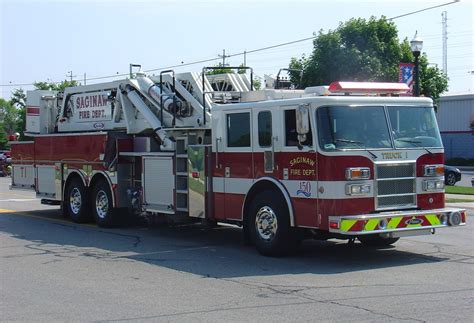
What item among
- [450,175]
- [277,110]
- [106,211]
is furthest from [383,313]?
[450,175]

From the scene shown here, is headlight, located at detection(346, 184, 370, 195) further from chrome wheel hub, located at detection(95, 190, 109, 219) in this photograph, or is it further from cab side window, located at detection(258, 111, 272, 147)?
chrome wheel hub, located at detection(95, 190, 109, 219)

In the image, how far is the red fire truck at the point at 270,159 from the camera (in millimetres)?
9781

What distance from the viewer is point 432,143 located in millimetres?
10664

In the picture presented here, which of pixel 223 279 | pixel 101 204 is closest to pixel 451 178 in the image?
pixel 101 204

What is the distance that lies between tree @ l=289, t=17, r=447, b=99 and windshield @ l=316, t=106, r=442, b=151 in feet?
52.6

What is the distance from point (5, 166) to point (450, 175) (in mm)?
27429

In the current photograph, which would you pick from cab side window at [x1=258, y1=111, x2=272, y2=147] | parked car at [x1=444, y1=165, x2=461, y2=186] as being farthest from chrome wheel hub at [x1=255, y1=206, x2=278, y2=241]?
parked car at [x1=444, y1=165, x2=461, y2=186]

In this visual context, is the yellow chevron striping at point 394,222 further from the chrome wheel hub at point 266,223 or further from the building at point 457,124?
the building at point 457,124

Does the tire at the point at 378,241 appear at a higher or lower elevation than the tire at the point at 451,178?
lower

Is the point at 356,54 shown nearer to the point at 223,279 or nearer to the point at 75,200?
the point at 75,200

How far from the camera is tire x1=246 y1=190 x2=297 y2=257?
10281 mm

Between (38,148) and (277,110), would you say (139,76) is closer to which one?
(38,148)

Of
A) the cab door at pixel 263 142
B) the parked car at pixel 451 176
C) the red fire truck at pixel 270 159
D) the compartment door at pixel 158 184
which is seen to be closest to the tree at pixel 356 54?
the parked car at pixel 451 176

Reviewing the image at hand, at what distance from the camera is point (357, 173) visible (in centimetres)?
968
